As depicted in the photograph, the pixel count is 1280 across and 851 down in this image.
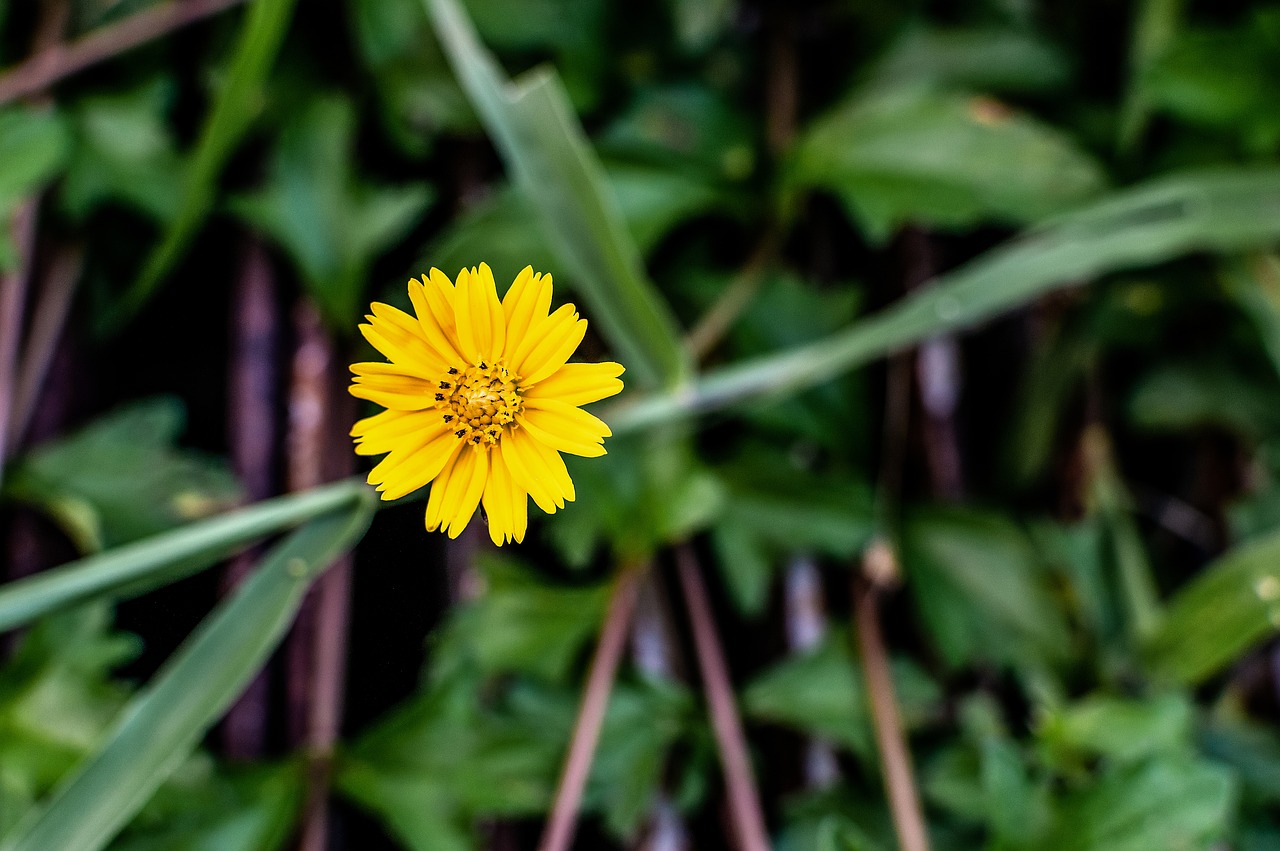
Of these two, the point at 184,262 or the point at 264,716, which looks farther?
the point at 184,262

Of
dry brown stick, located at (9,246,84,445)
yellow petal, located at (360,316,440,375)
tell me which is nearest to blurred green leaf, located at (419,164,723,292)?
dry brown stick, located at (9,246,84,445)

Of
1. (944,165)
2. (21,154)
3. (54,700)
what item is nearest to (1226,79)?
(944,165)

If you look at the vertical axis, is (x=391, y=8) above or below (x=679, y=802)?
above

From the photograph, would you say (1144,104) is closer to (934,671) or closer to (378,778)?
(934,671)

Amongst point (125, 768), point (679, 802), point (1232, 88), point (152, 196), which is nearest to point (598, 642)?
point (679, 802)

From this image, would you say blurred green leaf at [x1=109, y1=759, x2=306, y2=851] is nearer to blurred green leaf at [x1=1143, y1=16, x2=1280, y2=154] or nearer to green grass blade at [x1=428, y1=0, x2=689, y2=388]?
green grass blade at [x1=428, y1=0, x2=689, y2=388]

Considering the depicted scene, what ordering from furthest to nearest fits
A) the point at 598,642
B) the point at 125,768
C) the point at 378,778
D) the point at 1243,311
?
the point at 1243,311 → the point at 598,642 → the point at 378,778 → the point at 125,768

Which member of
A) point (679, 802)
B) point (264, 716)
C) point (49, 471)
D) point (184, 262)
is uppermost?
point (184, 262)
